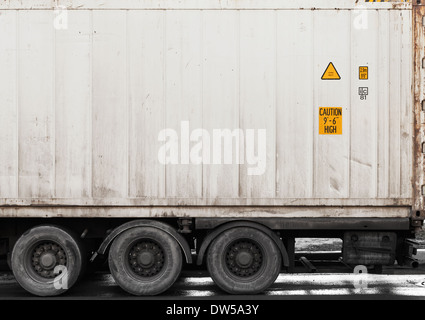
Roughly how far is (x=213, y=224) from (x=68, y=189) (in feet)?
6.01

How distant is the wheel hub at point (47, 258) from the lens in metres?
5.99

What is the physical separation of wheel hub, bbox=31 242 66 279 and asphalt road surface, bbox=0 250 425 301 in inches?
13.8

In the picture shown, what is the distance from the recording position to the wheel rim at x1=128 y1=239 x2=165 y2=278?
6004 millimetres

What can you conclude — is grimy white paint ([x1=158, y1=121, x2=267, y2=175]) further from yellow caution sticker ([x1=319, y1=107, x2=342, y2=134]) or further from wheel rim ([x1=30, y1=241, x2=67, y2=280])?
wheel rim ([x1=30, y1=241, x2=67, y2=280])

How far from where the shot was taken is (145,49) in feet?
19.3

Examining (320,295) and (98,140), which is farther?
(320,295)

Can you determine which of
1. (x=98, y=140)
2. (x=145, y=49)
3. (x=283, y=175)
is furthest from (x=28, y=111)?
(x=283, y=175)

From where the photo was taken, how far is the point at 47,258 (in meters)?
5.98

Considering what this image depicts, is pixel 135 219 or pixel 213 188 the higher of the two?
pixel 213 188

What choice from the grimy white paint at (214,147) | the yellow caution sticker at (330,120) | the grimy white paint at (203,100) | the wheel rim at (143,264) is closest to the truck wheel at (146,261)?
the wheel rim at (143,264)

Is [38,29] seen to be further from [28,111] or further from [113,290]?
[113,290]

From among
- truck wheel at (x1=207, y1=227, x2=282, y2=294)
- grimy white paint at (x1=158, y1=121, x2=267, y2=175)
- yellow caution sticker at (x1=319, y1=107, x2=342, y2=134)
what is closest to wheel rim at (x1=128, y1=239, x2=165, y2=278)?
truck wheel at (x1=207, y1=227, x2=282, y2=294)

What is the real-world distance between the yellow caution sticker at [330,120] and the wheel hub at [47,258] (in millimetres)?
3583

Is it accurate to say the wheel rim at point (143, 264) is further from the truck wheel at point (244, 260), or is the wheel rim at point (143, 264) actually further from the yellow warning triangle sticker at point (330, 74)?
the yellow warning triangle sticker at point (330, 74)
